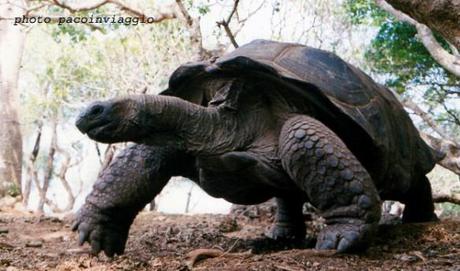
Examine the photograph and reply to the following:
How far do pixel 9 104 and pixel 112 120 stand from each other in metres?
7.89

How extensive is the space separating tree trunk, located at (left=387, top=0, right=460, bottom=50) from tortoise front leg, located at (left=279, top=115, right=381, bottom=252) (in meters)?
0.99

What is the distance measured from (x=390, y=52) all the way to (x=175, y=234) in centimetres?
757

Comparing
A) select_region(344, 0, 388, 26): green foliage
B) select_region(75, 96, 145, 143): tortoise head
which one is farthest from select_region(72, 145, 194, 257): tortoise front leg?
select_region(344, 0, 388, 26): green foliage

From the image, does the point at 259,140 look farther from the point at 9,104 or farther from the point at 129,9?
the point at 9,104

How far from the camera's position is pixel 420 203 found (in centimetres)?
466

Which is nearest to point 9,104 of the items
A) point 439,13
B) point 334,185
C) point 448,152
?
point 448,152

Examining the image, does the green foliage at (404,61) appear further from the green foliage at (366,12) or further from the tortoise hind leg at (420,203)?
the tortoise hind leg at (420,203)

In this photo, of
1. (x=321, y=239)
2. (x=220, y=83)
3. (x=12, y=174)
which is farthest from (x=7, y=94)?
(x=321, y=239)

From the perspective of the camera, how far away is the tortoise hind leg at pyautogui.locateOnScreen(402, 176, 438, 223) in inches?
182

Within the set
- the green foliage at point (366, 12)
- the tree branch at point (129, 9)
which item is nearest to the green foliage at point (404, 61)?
the green foliage at point (366, 12)

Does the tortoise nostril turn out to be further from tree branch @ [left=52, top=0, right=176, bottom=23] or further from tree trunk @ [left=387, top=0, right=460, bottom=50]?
tree branch @ [left=52, top=0, right=176, bottom=23]

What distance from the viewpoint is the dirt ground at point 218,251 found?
8.84 ft

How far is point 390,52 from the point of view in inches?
426

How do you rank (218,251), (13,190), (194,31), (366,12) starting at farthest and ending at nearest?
1. (366,12)
2. (13,190)
3. (194,31)
4. (218,251)
